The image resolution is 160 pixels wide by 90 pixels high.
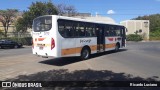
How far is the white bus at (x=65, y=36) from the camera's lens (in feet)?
48.5

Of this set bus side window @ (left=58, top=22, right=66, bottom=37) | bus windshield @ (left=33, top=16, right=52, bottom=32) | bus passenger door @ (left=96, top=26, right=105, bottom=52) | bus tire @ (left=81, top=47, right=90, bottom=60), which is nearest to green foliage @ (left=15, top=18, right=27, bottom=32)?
bus passenger door @ (left=96, top=26, right=105, bottom=52)

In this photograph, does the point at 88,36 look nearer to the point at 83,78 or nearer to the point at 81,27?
the point at 81,27

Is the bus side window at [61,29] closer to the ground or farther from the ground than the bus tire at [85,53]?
farther from the ground

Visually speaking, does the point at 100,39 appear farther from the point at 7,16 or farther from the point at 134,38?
the point at 7,16

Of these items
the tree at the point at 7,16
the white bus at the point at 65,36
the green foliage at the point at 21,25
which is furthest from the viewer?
the tree at the point at 7,16

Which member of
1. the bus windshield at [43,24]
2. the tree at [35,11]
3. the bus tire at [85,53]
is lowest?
the bus tire at [85,53]

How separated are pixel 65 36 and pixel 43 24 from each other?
1567 mm

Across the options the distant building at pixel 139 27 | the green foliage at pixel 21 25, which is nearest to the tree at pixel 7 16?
the green foliage at pixel 21 25

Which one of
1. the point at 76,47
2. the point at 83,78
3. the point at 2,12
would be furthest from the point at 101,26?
the point at 2,12

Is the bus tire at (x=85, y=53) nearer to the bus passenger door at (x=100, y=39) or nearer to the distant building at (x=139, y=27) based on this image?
the bus passenger door at (x=100, y=39)

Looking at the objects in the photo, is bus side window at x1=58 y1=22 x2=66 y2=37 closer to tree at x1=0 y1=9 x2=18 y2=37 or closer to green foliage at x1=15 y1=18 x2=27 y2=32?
green foliage at x1=15 y1=18 x2=27 y2=32

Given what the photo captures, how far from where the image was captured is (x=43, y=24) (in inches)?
611

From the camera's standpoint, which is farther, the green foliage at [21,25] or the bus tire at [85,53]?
the green foliage at [21,25]

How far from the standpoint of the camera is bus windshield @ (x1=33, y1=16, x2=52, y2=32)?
593 inches
